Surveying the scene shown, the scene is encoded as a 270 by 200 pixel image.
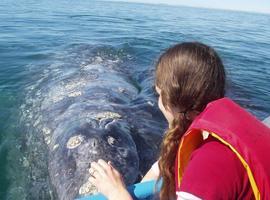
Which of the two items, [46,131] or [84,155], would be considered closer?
[84,155]

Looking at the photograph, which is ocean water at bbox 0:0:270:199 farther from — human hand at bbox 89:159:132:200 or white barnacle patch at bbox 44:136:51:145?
human hand at bbox 89:159:132:200

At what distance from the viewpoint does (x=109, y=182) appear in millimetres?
3324

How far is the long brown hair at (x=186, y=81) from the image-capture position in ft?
9.53

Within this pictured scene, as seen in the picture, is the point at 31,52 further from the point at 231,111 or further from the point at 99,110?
the point at 231,111

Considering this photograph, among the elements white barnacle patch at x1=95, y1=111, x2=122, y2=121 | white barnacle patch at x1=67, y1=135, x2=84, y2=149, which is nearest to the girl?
white barnacle patch at x1=67, y1=135, x2=84, y2=149

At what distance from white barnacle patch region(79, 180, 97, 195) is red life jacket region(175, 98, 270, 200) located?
210cm

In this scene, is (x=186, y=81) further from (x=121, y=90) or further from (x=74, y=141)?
(x=121, y=90)

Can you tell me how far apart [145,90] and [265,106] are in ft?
9.14

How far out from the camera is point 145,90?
9.55m

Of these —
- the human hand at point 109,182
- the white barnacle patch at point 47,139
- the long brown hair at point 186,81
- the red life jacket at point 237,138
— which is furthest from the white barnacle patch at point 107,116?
the red life jacket at point 237,138

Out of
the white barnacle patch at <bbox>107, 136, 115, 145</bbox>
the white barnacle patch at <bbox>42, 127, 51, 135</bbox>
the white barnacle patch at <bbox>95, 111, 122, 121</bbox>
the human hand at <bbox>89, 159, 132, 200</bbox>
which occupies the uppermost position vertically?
the human hand at <bbox>89, 159, 132, 200</bbox>

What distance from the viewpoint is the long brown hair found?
2.91 meters

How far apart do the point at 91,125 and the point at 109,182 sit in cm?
296

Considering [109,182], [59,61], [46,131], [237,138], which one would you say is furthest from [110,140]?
[59,61]
